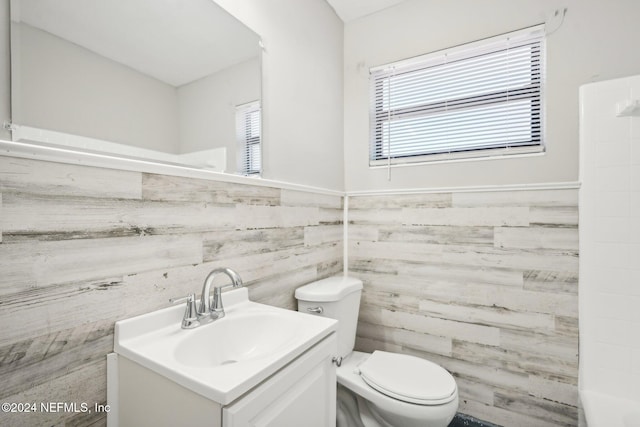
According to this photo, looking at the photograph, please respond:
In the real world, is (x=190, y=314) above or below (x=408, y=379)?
above

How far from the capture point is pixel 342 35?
2.19m

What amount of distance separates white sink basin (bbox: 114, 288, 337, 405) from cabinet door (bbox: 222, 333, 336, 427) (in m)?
0.03

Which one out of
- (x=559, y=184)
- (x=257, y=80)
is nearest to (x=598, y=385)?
(x=559, y=184)

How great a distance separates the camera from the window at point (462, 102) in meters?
1.68


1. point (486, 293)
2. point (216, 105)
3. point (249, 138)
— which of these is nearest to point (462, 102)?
point (486, 293)

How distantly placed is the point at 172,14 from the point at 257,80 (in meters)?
0.43

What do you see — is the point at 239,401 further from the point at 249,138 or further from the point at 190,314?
the point at 249,138

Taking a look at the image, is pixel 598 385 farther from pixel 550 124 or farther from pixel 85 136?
pixel 85 136

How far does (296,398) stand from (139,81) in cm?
112

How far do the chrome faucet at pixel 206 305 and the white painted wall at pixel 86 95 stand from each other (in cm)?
50

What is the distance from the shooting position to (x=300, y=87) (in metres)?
1.74

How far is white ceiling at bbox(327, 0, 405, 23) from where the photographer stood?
1.98m

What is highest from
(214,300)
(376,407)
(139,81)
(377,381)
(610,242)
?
(139,81)

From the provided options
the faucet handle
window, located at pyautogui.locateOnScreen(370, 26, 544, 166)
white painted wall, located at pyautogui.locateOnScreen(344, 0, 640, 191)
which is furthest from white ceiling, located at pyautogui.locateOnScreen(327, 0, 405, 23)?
the faucet handle
